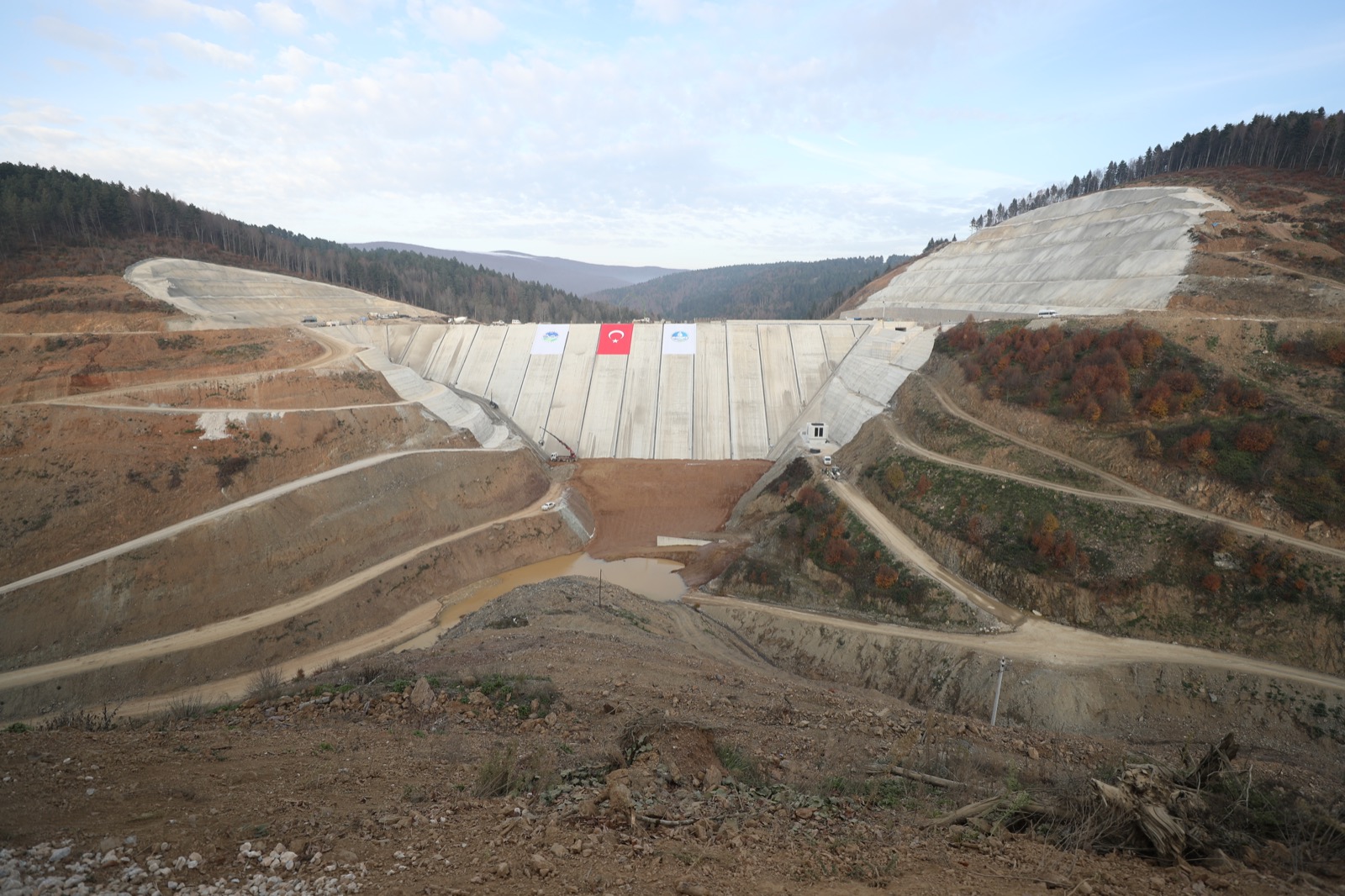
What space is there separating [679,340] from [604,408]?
40.2 feet

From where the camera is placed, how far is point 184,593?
2909cm

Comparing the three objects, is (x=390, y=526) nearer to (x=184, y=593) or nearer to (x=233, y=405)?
(x=184, y=593)

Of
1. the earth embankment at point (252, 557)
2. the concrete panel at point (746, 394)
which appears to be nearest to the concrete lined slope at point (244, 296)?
the earth embankment at point (252, 557)

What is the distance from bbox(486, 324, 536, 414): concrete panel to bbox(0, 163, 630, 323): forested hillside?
34.2m

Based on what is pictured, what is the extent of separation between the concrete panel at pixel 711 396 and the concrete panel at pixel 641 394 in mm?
3943

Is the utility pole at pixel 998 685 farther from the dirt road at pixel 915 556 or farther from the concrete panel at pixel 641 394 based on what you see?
the concrete panel at pixel 641 394

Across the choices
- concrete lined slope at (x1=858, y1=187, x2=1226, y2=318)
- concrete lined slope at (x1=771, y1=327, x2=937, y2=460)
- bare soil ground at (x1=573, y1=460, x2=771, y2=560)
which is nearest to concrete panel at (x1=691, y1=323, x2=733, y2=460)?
bare soil ground at (x1=573, y1=460, x2=771, y2=560)

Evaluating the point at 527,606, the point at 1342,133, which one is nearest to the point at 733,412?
the point at 527,606

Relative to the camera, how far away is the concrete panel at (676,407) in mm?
55562

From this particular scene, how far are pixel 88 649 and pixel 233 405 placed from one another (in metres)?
17.9

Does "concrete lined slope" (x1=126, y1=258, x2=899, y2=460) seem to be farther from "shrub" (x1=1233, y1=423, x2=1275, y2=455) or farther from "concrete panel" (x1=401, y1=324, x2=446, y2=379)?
"shrub" (x1=1233, y1=423, x2=1275, y2=455)

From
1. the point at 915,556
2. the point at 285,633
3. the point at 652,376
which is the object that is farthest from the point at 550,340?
the point at 915,556

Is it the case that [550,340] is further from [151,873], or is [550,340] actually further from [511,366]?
[151,873]

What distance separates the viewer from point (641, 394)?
6075 cm
